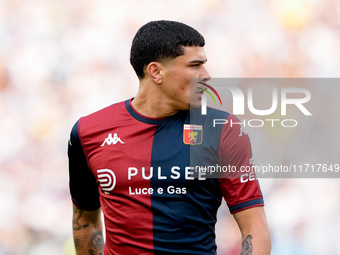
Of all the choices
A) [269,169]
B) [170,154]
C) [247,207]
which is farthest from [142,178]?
[269,169]

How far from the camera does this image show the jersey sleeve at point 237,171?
1.26m

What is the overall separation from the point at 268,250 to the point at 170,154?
17.4 inches

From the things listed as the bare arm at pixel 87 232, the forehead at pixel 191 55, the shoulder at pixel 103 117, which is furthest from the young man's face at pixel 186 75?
the bare arm at pixel 87 232

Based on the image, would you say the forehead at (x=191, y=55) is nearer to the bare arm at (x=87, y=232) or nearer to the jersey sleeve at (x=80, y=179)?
the jersey sleeve at (x=80, y=179)

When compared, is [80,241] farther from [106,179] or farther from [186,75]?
[186,75]

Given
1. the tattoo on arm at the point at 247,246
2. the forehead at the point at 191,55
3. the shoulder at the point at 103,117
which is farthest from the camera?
the shoulder at the point at 103,117

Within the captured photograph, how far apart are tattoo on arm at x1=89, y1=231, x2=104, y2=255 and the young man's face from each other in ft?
2.46

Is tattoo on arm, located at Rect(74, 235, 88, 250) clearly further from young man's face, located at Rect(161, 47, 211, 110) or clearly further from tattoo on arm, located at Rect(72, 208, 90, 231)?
young man's face, located at Rect(161, 47, 211, 110)

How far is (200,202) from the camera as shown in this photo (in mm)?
1303

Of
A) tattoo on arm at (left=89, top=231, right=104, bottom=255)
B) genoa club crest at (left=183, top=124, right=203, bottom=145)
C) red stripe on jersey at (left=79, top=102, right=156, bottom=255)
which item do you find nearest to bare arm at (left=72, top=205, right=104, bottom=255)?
tattoo on arm at (left=89, top=231, right=104, bottom=255)

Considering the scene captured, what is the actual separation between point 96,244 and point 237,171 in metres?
0.78

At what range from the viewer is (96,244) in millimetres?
1702

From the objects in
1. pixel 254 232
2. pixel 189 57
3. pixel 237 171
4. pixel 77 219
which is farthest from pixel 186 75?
pixel 77 219

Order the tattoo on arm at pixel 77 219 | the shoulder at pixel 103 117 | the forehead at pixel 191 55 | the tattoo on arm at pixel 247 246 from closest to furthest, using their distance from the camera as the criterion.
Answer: the tattoo on arm at pixel 247 246 → the forehead at pixel 191 55 → the shoulder at pixel 103 117 → the tattoo on arm at pixel 77 219
